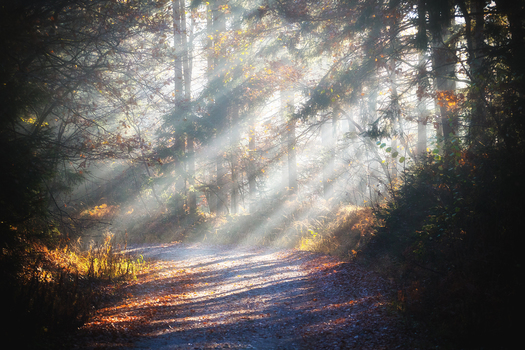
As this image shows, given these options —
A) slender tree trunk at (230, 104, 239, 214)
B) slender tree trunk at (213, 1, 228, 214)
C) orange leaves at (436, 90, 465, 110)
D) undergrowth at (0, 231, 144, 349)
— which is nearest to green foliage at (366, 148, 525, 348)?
orange leaves at (436, 90, 465, 110)

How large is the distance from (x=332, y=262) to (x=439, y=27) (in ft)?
22.7

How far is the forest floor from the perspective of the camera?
4.70 meters

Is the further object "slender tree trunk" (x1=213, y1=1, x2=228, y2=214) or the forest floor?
"slender tree trunk" (x1=213, y1=1, x2=228, y2=214)

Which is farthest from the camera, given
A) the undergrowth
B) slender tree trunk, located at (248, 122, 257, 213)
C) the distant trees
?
slender tree trunk, located at (248, 122, 257, 213)

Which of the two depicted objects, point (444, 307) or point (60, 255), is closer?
point (444, 307)

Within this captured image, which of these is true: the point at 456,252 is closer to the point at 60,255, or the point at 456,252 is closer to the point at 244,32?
the point at 60,255

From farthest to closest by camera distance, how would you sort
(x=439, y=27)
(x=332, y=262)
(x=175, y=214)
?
(x=175, y=214) → (x=332, y=262) → (x=439, y=27)

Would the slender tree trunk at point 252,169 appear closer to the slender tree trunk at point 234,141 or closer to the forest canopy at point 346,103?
the slender tree trunk at point 234,141

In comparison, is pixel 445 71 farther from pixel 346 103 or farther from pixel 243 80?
pixel 243 80

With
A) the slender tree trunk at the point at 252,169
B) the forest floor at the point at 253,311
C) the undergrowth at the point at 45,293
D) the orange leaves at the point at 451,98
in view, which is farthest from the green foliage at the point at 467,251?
the slender tree trunk at the point at 252,169

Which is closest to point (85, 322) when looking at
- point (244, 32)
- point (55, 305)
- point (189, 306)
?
point (55, 305)

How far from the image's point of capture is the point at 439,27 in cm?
715

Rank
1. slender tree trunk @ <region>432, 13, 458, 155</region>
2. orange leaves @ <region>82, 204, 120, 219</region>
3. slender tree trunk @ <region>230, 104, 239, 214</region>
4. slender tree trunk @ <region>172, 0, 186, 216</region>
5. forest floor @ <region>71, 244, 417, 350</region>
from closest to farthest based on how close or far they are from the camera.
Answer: forest floor @ <region>71, 244, 417, 350</region> → slender tree trunk @ <region>432, 13, 458, 155</region> → slender tree trunk @ <region>172, 0, 186, 216</region> → slender tree trunk @ <region>230, 104, 239, 214</region> → orange leaves @ <region>82, 204, 120, 219</region>

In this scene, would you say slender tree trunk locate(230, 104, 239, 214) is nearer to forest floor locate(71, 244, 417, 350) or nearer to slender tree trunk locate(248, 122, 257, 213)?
slender tree trunk locate(248, 122, 257, 213)
